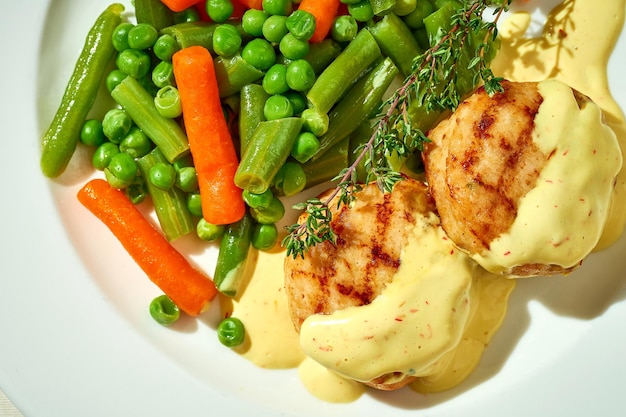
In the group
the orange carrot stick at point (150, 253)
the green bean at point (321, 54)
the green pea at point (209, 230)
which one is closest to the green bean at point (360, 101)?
the green bean at point (321, 54)

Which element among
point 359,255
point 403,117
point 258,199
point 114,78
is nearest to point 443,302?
point 359,255

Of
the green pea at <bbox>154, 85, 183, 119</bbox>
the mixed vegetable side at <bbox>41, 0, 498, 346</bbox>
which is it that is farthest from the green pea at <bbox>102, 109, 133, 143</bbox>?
the green pea at <bbox>154, 85, 183, 119</bbox>

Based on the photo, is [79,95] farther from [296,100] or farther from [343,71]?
[343,71]

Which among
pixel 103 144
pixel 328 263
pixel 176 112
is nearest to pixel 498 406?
pixel 328 263

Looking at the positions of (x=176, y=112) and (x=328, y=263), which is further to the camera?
(x=176, y=112)

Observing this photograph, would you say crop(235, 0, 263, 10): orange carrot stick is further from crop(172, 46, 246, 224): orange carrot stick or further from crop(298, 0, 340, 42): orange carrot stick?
crop(172, 46, 246, 224): orange carrot stick

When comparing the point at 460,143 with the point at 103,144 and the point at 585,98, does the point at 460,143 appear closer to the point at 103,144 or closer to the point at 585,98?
the point at 585,98

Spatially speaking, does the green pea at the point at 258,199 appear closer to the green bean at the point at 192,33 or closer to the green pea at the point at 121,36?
the green bean at the point at 192,33
